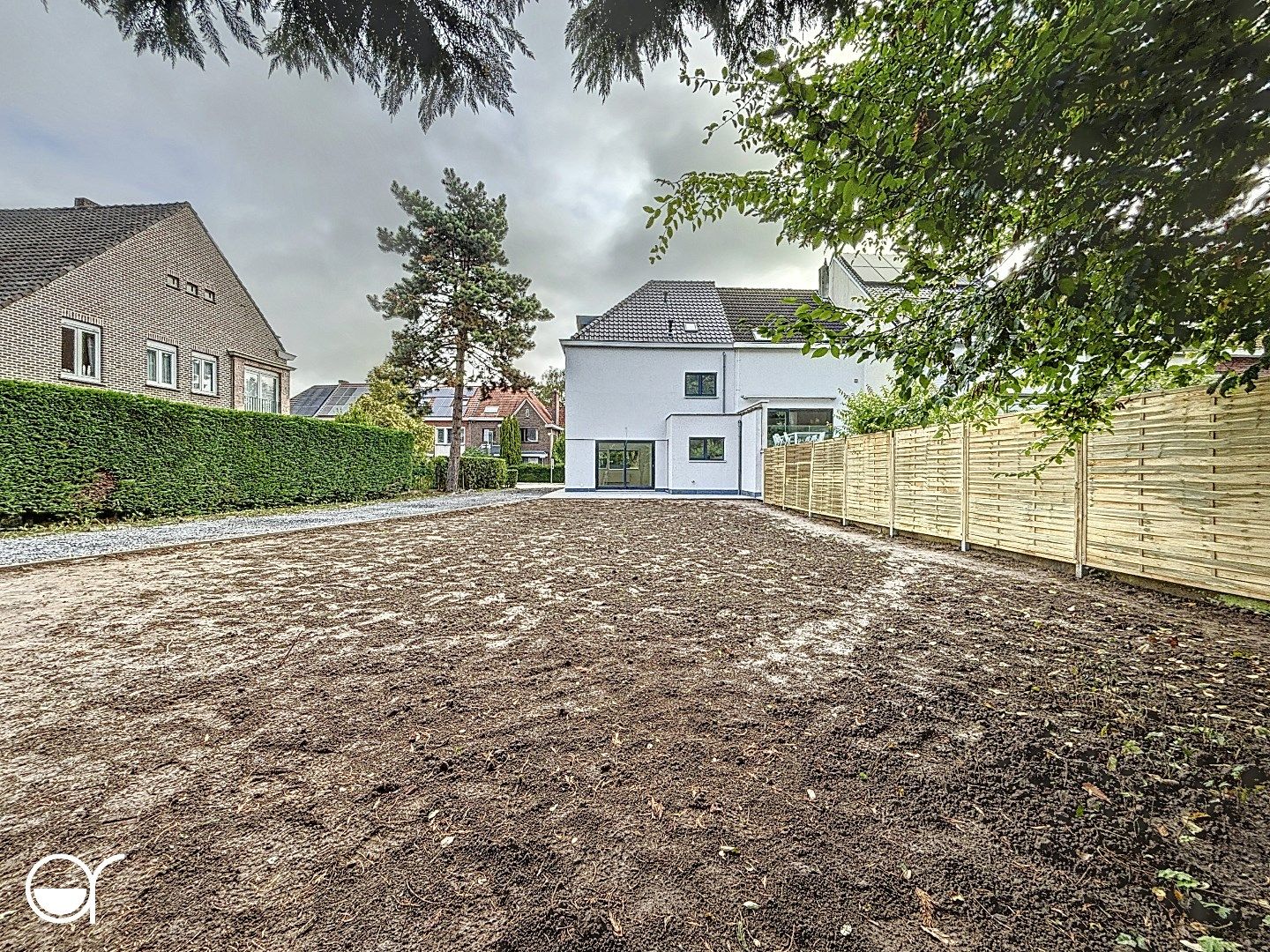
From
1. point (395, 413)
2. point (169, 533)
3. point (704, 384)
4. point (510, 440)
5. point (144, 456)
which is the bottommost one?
point (169, 533)

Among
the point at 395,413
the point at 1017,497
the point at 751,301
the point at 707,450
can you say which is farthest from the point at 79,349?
the point at 751,301

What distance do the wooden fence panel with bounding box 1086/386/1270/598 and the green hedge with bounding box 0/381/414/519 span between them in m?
14.5

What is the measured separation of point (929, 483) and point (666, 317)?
57.2 feet

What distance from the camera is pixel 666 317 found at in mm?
24234

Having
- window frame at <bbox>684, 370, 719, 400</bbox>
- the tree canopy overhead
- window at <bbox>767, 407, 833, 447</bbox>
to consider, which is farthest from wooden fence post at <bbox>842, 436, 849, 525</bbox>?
window frame at <bbox>684, 370, 719, 400</bbox>

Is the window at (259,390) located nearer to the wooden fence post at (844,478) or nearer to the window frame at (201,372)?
the window frame at (201,372)

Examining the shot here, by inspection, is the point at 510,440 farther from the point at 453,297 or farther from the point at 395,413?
the point at 453,297

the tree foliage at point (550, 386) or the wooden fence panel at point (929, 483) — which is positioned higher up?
the tree foliage at point (550, 386)

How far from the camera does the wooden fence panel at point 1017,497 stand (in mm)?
6102

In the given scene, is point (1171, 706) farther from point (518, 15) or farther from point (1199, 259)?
point (518, 15)

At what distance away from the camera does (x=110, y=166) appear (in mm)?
3309

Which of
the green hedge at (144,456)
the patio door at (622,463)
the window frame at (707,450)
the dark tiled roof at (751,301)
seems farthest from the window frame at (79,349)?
the dark tiled roof at (751,301)

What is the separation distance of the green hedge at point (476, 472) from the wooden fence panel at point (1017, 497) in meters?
21.2

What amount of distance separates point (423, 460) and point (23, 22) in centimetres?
2292
